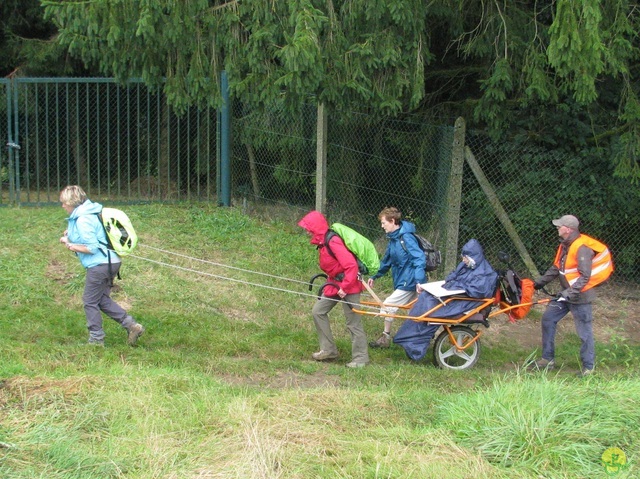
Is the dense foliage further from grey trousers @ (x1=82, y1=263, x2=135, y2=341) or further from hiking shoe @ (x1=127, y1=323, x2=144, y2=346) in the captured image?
hiking shoe @ (x1=127, y1=323, x2=144, y2=346)

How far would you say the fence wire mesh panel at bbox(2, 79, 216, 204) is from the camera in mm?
12070

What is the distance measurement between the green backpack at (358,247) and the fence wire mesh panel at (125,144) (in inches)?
192

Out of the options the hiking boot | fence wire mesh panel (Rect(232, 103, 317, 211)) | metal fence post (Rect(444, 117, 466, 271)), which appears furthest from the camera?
fence wire mesh panel (Rect(232, 103, 317, 211))

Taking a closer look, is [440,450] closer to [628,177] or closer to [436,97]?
[628,177]

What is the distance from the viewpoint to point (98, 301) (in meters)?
7.53

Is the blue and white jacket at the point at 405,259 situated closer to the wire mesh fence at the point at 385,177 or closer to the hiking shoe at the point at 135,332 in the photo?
the wire mesh fence at the point at 385,177

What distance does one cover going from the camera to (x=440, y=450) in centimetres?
530

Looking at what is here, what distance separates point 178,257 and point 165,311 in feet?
4.88

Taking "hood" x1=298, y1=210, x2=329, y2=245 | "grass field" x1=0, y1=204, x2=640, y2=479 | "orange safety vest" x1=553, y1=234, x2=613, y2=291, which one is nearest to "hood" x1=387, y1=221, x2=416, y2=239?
"hood" x1=298, y1=210, x2=329, y2=245

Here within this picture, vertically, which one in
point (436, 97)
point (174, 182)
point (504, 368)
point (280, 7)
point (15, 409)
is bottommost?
point (504, 368)

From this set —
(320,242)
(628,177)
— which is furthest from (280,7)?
(628,177)

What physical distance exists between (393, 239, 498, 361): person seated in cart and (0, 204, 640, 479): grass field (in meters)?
0.26

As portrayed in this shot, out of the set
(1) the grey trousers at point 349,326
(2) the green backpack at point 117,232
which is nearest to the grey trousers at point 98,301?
(2) the green backpack at point 117,232

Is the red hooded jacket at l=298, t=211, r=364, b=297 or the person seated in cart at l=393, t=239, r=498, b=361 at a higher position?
the red hooded jacket at l=298, t=211, r=364, b=297
